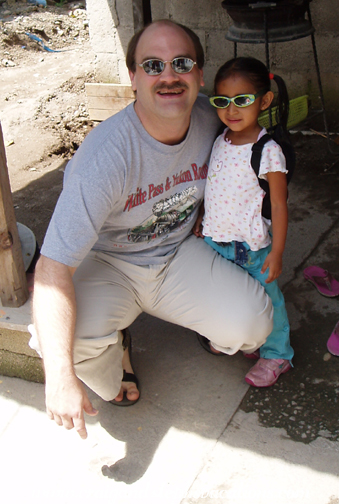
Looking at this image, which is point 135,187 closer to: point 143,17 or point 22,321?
point 22,321

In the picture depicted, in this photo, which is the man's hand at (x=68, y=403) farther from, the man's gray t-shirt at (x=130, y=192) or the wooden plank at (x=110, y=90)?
the wooden plank at (x=110, y=90)

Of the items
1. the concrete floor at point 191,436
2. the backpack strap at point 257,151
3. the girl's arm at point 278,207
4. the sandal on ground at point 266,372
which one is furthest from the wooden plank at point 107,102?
the sandal on ground at point 266,372

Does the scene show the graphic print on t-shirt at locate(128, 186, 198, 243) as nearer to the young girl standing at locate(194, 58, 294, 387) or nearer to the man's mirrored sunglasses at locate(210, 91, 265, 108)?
the young girl standing at locate(194, 58, 294, 387)

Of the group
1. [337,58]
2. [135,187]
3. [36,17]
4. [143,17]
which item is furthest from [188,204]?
[36,17]

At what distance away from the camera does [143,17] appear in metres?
4.93

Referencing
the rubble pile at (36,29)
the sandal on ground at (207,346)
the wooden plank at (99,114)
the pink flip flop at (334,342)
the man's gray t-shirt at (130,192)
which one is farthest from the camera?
the rubble pile at (36,29)

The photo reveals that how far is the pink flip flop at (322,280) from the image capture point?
2712 millimetres

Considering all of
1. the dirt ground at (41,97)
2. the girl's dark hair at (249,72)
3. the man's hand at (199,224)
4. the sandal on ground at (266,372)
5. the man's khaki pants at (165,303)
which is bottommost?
the dirt ground at (41,97)

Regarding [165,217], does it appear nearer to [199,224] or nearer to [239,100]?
[199,224]

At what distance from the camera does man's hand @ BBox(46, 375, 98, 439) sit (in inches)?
67.2

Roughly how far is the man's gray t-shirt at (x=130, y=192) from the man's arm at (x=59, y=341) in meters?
0.08

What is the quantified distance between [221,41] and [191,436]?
151 inches

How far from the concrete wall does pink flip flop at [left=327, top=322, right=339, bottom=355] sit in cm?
273

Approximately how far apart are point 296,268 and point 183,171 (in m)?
1.13
